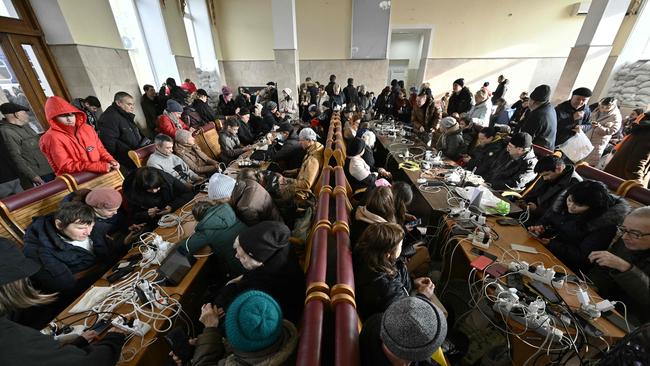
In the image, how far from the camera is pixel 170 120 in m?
4.53

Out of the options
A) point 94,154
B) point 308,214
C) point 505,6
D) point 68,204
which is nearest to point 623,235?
point 308,214

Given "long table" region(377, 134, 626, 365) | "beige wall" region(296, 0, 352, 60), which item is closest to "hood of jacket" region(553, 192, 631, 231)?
"long table" region(377, 134, 626, 365)

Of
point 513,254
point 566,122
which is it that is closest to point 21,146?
point 513,254

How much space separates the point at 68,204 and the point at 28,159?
9.12ft

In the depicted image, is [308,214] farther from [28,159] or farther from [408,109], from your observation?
[408,109]

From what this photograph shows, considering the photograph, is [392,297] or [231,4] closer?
[392,297]

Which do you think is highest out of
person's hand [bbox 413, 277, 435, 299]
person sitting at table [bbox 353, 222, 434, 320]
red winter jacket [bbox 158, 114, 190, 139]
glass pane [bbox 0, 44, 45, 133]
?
glass pane [bbox 0, 44, 45, 133]

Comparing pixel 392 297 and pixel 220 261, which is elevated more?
pixel 392 297

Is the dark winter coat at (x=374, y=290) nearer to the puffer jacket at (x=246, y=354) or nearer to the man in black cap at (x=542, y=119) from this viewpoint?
the puffer jacket at (x=246, y=354)

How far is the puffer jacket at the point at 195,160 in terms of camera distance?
3783 millimetres

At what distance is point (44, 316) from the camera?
173cm

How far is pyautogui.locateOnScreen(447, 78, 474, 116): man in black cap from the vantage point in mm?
6265

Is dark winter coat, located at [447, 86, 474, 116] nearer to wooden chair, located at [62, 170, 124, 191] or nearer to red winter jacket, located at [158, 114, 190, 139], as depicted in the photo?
red winter jacket, located at [158, 114, 190, 139]

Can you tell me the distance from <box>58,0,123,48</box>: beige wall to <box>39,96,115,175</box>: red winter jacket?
109 inches
